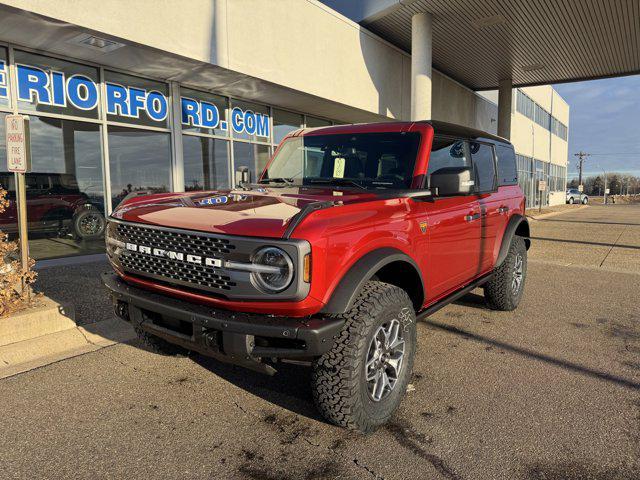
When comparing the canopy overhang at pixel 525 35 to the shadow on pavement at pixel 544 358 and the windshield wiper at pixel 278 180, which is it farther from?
the shadow on pavement at pixel 544 358

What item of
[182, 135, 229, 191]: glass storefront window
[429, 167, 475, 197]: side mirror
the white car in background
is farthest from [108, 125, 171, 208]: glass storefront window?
the white car in background

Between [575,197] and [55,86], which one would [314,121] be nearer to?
[55,86]

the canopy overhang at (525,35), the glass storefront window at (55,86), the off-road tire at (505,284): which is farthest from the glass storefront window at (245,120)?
the off-road tire at (505,284)

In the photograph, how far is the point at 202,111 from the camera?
10266 millimetres

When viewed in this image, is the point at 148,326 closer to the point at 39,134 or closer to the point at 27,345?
the point at 27,345

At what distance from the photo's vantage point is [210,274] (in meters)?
2.49

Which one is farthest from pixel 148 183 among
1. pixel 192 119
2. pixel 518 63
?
pixel 518 63

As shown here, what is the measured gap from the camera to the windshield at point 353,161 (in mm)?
3480

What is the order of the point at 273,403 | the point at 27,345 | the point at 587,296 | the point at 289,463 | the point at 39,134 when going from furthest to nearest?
the point at 39,134 → the point at 587,296 → the point at 27,345 → the point at 273,403 → the point at 289,463

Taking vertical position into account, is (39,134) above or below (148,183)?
above

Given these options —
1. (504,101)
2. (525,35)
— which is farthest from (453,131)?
(504,101)

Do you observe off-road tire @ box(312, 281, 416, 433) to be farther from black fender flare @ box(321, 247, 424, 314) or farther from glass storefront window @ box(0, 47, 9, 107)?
glass storefront window @ box(0, 47, 9, 107)

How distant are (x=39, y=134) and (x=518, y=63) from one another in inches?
632

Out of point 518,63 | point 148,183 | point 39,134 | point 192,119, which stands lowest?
point 148,183
